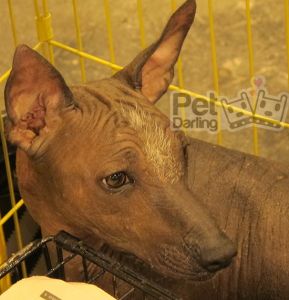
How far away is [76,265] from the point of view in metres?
1.50

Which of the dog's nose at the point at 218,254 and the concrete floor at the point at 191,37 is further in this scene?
the concrete floor at the point at 191,37

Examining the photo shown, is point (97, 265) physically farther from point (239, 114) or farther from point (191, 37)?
point (191, 37)

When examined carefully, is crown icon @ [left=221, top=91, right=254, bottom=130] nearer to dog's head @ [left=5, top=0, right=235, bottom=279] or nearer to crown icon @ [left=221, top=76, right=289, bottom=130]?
crown icon @ [left=221, top=76, right=289, bottom=130]

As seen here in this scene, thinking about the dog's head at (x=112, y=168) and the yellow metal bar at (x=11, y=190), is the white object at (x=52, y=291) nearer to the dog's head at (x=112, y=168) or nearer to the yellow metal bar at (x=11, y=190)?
the dog's head at (x=112, y=168)

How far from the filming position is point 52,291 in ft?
3.74

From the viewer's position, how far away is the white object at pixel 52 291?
1.13 metres

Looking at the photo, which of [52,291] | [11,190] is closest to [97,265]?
[52,291]

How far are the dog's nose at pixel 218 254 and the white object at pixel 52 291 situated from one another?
23cm

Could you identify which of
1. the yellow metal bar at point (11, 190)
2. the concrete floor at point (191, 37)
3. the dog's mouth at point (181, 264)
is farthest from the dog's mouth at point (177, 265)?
the concrete floor at point (191, 37)

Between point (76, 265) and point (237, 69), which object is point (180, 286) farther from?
point (237, 69)

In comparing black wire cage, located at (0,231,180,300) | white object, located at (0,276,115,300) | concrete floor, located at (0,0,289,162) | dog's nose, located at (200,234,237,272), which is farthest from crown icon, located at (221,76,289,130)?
white object, located at (0,276,115,300)

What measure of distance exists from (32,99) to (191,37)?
1.66 m

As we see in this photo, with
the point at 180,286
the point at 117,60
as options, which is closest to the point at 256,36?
the point at 117,60

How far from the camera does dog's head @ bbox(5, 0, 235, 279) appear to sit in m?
1.33
